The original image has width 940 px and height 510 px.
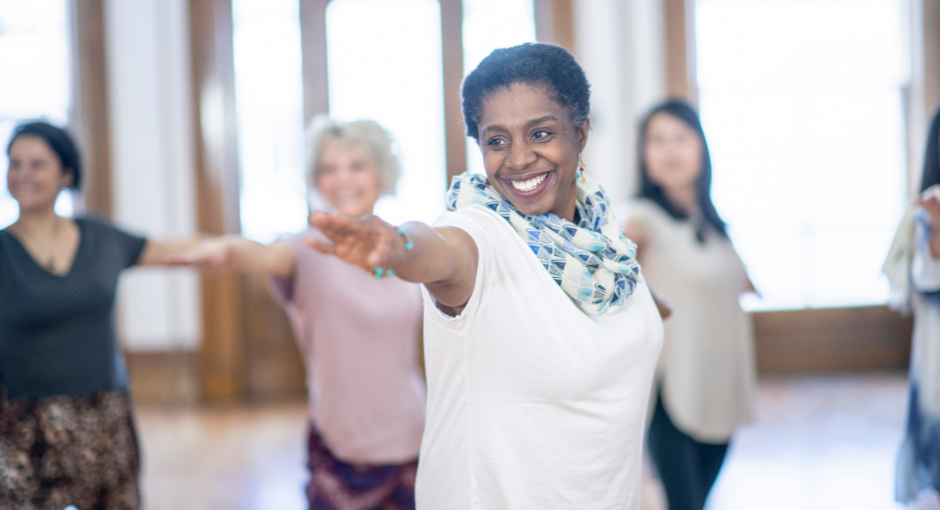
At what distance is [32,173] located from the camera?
71.4 inches

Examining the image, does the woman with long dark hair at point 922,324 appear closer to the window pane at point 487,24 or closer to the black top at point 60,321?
the black top at point 60,321

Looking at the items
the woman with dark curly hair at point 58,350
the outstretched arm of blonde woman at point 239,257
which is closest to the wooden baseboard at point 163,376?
the woman with dark curly hair at point 58,350

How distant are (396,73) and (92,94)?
1990 mm

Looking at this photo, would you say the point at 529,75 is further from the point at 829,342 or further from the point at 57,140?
the point at 829,342

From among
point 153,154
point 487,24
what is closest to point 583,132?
point 487,24

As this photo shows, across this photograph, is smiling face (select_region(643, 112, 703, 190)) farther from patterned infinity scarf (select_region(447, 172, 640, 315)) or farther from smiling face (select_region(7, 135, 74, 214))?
smiling face (select_region(7, 135, 74, 214))

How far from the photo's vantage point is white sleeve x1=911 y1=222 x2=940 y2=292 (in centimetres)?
185

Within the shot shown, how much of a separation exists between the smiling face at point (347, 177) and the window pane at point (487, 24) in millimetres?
2847

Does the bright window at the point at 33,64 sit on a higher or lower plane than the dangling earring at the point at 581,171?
higher

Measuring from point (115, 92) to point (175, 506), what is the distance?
3.00 meters

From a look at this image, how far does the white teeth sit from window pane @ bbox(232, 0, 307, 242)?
3868mm

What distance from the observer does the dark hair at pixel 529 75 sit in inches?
40.3

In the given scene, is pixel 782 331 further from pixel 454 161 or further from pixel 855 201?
pixel 454 161

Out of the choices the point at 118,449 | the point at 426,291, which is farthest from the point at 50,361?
the point at 426,291
